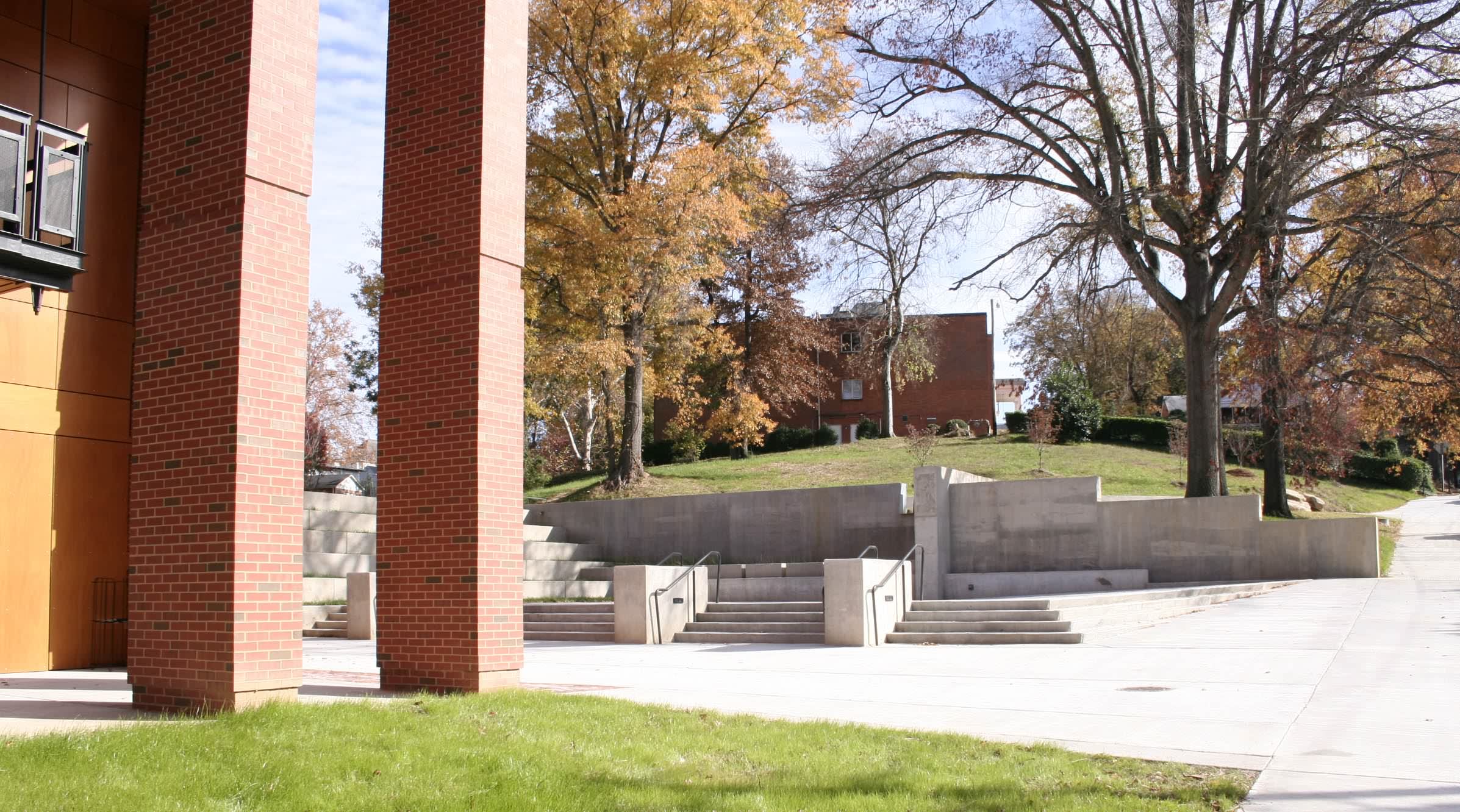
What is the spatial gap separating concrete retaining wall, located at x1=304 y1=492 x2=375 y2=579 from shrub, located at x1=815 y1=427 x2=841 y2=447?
79.5ft

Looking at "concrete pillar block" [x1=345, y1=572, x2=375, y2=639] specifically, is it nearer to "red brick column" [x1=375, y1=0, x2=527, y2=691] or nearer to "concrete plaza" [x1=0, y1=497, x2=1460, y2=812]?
"concrete plaza" [x1=0, y1=497, x2=1460, y2=812]

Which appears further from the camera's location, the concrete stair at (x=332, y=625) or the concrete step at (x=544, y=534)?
the concrete step at (x=544, y=534)

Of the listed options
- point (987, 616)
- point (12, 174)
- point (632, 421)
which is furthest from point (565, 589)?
point (12, 174)

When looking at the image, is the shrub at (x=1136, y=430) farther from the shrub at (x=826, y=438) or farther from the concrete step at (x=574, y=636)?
the concrete step at (x=574, y=636)

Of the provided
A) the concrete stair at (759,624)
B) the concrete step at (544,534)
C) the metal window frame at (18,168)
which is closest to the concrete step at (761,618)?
the concrete stair at (759,624)

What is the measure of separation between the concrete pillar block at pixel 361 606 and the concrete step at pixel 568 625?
255 centimetres

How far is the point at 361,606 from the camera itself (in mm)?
17500

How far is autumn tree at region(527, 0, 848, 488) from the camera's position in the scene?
2459 centimetres

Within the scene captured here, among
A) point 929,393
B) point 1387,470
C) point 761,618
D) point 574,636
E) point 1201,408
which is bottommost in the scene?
point 574,636

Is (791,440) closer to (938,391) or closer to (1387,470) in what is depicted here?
(938,391)

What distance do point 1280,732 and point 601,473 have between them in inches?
1187

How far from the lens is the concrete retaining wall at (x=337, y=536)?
67.1ft

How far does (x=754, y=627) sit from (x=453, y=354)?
885cm

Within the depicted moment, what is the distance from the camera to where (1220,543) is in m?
19.6
